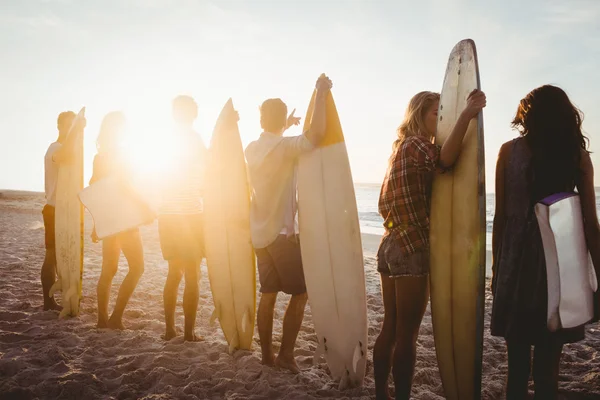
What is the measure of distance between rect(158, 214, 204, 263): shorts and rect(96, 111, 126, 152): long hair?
0.87m

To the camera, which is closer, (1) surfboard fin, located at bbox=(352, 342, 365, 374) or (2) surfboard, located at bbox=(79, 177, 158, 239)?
Answer: (1) surfboard fin, located at bbox=(352, 342, 365, 374)

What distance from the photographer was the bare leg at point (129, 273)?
3.36 meters

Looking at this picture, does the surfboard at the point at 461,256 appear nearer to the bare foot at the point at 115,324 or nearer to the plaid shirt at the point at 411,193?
the plaid shirt at the point at 411,193

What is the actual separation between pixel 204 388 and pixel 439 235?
1.60m

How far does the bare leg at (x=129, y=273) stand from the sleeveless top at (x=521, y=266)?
266 cm

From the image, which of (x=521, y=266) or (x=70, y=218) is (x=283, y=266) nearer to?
(x=521, y=266)

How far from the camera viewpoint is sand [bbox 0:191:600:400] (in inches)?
92.7

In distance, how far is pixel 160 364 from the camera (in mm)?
2693

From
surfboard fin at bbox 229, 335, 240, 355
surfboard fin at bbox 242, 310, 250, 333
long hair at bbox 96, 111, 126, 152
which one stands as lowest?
surfboard fin at bbox 229, 335, 240, 355

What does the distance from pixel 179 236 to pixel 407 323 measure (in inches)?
72.1

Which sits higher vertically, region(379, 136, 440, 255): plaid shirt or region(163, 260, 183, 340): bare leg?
region(379, 136, 440, 255): plaid shirt

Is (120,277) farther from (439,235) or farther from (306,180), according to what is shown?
(439,235)

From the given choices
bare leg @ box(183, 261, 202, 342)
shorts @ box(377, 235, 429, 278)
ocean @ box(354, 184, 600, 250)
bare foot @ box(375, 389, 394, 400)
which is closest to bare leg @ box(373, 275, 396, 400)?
bare foot @ box(375, 389, 394, 400)

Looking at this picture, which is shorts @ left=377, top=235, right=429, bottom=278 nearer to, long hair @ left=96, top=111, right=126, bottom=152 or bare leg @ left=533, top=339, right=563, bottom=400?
bare leg @ left=533, top=339, right=563, bottom=400
